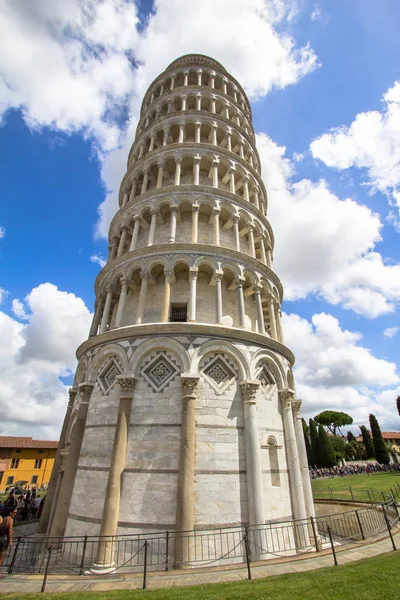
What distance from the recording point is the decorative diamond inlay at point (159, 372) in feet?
40.7

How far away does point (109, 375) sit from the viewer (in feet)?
44.5

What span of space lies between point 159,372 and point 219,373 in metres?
2.43

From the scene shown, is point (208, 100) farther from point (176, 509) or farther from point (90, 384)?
point (176, 509)

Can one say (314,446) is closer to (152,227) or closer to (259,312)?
(259,312)

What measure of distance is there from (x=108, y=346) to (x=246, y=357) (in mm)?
6009

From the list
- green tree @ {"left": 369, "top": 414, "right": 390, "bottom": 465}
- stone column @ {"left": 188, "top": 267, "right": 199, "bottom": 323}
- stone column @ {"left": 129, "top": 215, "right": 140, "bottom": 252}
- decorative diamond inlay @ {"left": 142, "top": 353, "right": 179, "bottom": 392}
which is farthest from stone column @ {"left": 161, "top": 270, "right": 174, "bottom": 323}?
green tree @ {"left": 369, "top": 414, "right": 390, "bottom": 465}

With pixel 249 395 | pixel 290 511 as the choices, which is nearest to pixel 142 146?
pixel 249 395

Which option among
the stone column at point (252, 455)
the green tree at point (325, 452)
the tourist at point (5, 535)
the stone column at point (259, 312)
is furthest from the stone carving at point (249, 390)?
the green tree at point (325, 452)

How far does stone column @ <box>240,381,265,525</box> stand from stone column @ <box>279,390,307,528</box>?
2284 millimetres

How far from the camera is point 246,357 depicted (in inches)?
519

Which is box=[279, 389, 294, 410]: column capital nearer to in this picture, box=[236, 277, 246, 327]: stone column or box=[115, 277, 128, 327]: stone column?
box=[236, 277, 246, 327]: stone column

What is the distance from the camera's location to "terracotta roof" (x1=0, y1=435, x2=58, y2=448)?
51.2 metres

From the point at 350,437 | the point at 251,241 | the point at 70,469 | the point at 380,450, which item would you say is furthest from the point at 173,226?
the point at 350,437

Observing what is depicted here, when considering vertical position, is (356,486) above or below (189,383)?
below
